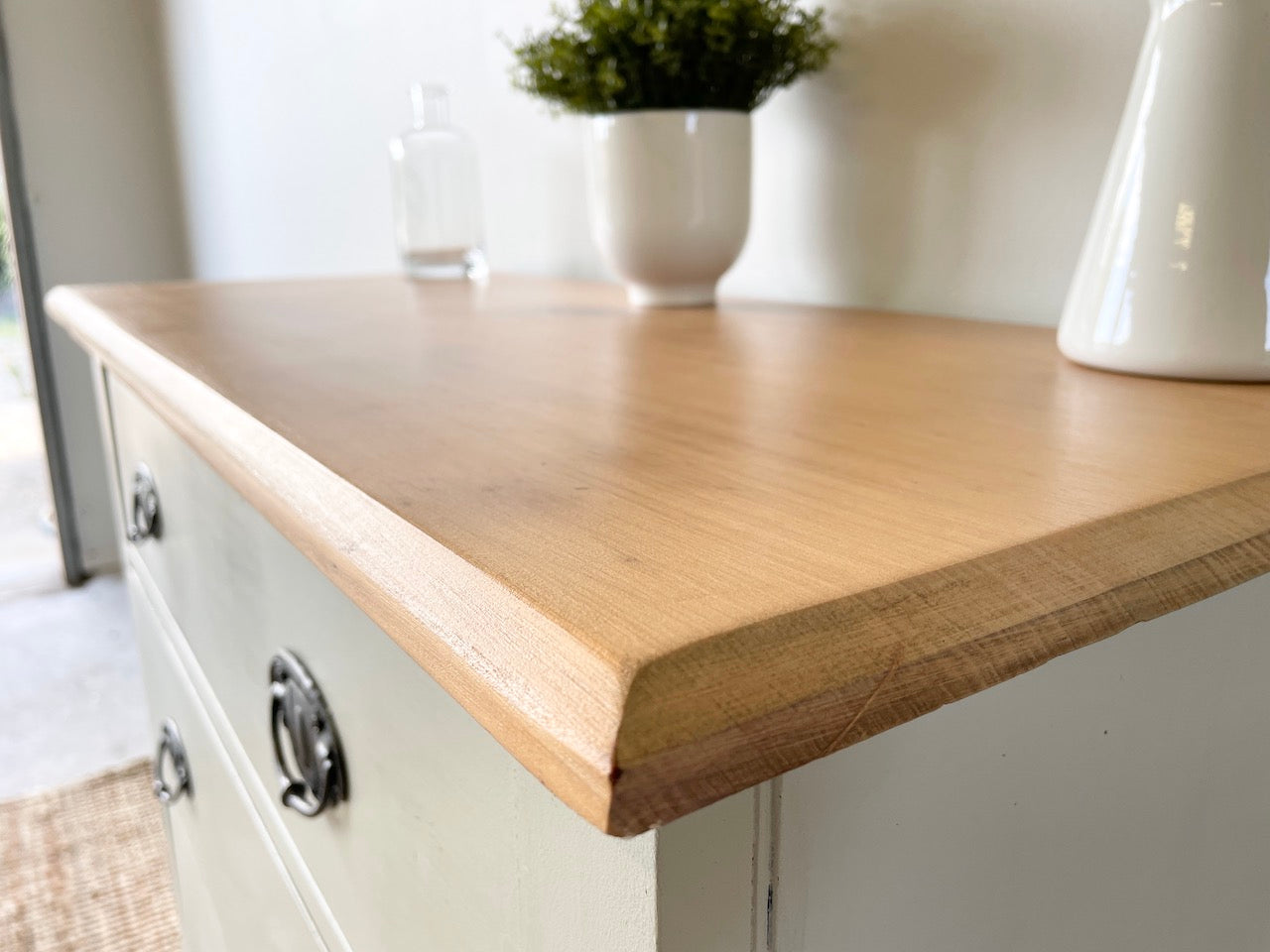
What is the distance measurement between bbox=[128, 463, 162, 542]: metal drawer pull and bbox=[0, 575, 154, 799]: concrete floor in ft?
4.11

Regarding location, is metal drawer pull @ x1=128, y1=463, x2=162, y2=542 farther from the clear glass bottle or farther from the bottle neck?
the bottle neck

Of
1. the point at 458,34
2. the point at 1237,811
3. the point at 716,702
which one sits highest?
the point at 458,34

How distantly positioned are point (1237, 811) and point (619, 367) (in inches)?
12.1

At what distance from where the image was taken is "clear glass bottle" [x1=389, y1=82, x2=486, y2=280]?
107 centimetres

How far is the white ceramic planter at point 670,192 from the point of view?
2.23 feet

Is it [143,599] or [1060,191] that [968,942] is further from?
[143,599]

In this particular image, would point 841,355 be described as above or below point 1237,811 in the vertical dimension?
above

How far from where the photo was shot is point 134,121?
2441 mm

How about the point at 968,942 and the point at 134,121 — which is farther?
the point at 134,121

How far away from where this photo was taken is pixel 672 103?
26.9 inches

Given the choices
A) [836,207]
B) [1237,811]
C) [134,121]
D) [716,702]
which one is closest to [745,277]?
[836,207]

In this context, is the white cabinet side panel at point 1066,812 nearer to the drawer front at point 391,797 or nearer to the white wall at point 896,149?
the drawer front at point 391,797

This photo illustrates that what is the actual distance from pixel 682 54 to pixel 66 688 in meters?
1.94

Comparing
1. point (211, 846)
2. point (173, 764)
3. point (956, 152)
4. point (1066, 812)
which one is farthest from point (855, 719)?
point (173, 764)
